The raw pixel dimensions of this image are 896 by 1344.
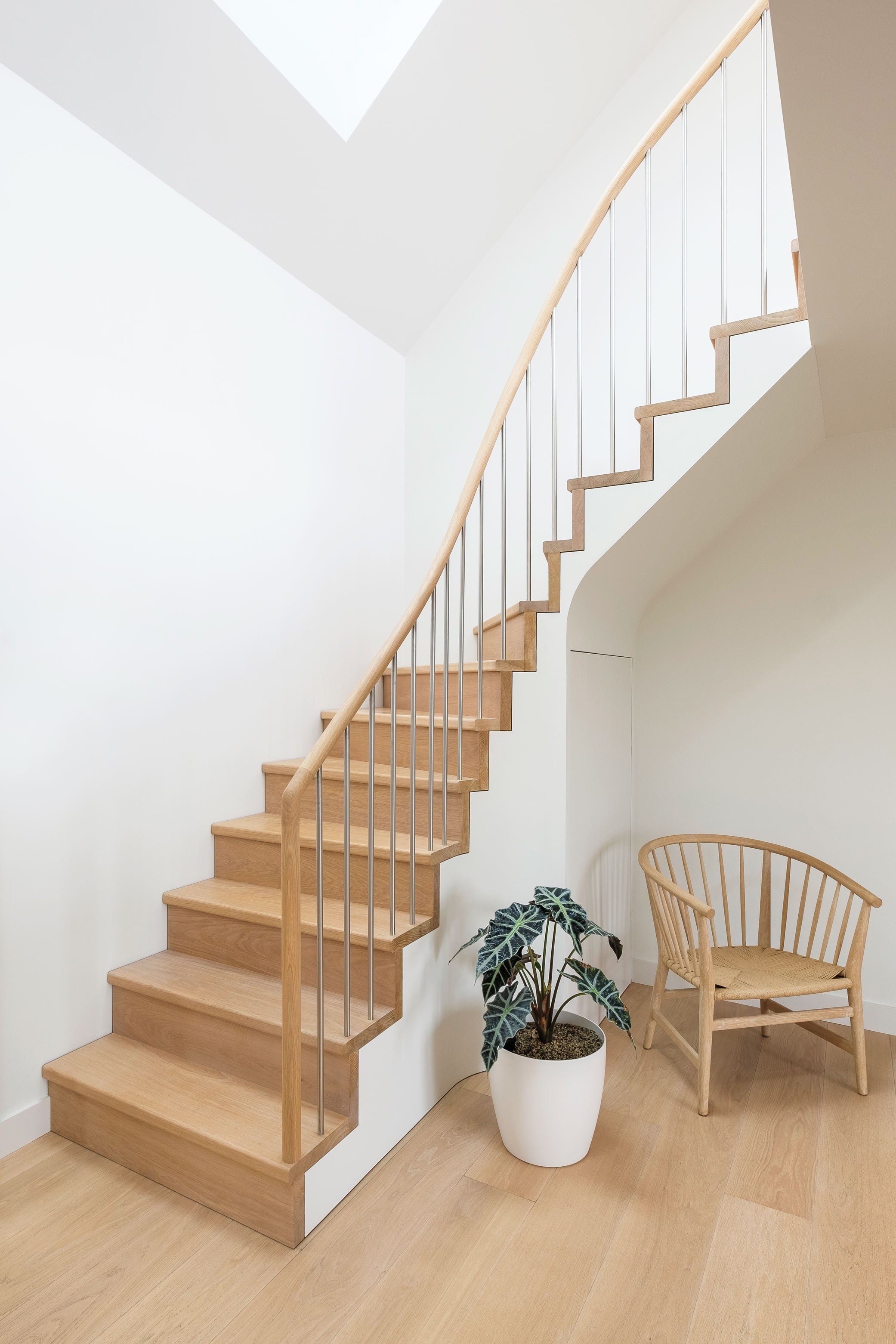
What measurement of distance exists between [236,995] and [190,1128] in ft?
1.23

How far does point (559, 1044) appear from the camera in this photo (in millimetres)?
2129

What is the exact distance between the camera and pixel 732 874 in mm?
3221

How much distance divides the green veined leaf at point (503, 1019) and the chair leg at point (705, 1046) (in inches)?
26.3

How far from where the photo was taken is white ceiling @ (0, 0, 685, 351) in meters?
2.26

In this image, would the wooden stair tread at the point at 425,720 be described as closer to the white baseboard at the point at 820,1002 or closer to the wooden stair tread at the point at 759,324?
the white baseboard at the point at 820,1002

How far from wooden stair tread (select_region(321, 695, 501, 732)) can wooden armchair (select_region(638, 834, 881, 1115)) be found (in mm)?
790

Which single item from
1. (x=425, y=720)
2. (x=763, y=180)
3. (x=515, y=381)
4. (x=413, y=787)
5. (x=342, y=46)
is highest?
(x=342, y=46)

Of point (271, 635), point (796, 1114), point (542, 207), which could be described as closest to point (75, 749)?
point (271, 635)

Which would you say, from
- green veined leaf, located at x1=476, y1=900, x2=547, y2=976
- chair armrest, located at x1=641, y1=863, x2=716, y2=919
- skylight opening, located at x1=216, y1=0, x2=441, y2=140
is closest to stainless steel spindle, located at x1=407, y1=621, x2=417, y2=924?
green veined leaf, located at x1=476, y1=900, x2=547, y2=976

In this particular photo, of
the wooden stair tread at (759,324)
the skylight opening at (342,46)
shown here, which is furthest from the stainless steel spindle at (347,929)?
the skylight opening at (342,46)

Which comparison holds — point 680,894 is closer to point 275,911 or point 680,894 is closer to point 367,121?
point 275,911

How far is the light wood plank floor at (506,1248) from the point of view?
60.9 inches

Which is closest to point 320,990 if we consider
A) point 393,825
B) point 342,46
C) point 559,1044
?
point 393,825

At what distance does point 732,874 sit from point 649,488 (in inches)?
69.4
